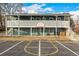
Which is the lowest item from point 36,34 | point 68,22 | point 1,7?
point 36,34

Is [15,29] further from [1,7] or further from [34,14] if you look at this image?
[1,7]

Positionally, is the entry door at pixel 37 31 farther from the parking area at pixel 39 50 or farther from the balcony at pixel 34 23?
the parking area at pixel 39 50

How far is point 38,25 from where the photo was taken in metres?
25.8

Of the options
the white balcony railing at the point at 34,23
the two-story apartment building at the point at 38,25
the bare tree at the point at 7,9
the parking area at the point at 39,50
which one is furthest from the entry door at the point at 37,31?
the parking area at the point at 39,50

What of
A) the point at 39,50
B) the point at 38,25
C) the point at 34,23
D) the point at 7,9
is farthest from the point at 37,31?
the point at 39,50

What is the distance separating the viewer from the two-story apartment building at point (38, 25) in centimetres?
2566

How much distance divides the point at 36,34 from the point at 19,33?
222 centimetres

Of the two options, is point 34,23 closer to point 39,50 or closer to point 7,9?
point 7,9

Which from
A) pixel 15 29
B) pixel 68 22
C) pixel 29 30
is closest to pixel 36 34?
pixel 29 30

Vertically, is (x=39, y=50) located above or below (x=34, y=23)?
below

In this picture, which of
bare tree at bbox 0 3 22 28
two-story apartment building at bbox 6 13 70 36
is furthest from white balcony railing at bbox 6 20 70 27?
bare tree at bbox 0 3 22 28

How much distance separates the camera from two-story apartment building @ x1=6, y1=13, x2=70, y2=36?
25.7 m

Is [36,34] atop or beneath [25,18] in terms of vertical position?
beneath

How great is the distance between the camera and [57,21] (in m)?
25.8
